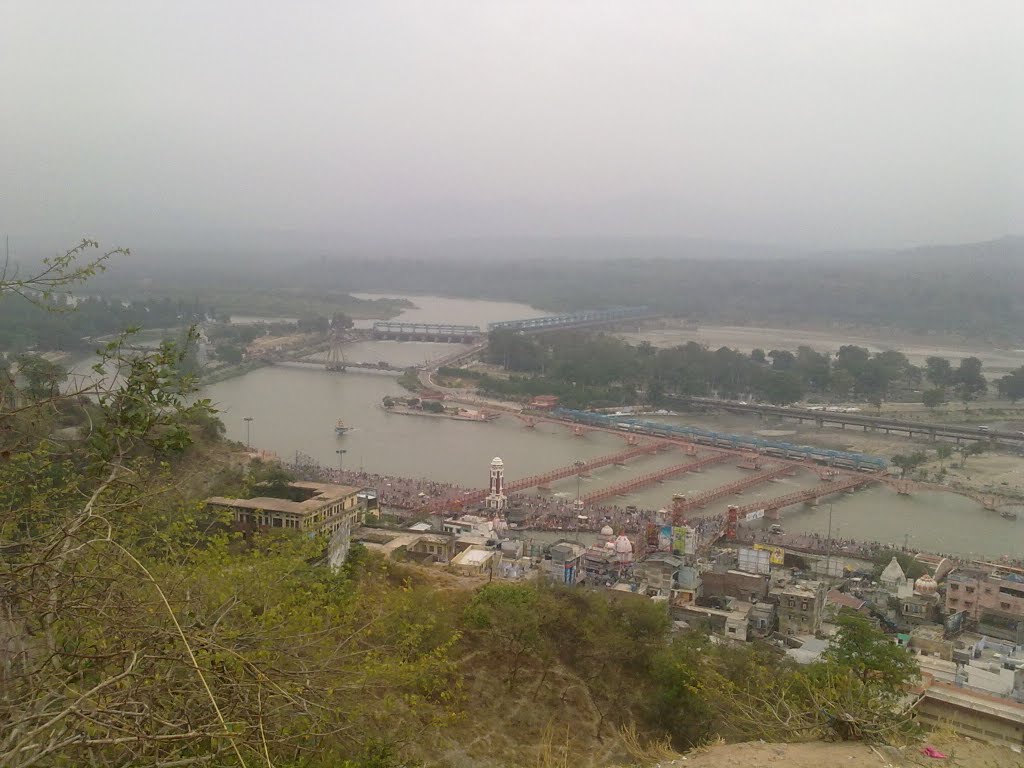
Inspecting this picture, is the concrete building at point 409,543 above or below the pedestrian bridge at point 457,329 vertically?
below

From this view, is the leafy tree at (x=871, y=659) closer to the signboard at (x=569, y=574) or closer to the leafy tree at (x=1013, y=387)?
the signboard at (x=569, y=574)

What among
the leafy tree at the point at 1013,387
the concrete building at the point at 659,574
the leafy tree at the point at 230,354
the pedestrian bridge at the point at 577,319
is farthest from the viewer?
the pedestrian bridge at the point at 577,319

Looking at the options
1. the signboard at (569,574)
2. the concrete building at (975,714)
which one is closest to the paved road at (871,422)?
the signboard at (569,574)

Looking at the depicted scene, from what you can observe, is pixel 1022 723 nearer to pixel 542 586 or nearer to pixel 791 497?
pixel 542 586

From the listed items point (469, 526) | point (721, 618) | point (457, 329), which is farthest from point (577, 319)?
point (721, 618)

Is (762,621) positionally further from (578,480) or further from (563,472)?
(563,472)
